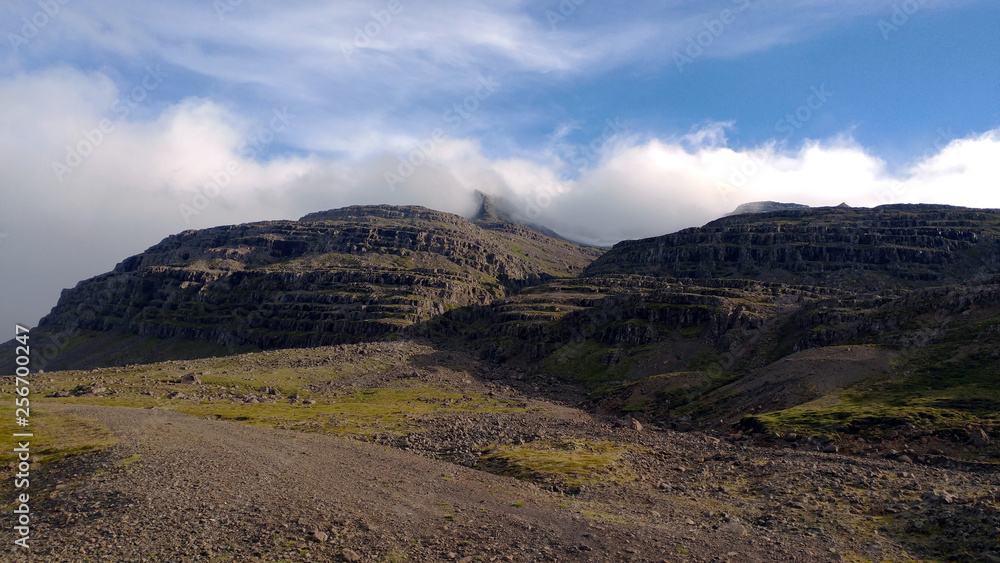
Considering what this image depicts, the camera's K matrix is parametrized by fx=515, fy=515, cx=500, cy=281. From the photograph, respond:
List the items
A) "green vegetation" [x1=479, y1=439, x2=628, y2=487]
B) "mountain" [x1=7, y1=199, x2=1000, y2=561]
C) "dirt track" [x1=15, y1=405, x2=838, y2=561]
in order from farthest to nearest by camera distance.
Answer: "green vegetation" [x1=479, y1=439, x2=628, y2=487] < "mountain" [x1=7, y1=199, x2=1000, y2=561] < "dirt track" [x1=15, y1=405, x2=838, y2=561]

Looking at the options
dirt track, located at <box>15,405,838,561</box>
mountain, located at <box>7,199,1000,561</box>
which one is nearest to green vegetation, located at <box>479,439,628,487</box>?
mountain, located at <box>7,199,1000,561</box>

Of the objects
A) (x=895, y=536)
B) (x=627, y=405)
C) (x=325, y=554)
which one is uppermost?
(x=325, y=554)

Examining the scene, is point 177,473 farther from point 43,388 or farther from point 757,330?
point 757,330

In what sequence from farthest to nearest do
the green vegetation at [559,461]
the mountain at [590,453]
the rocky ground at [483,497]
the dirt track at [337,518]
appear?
the green vegetation at [559,461] < the mountain at [590,453] < the rocky ground at [483,497] < the dirt track at [337,518]

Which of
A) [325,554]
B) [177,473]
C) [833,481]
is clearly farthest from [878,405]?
[177,473]

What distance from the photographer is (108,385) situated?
98188 millimetres

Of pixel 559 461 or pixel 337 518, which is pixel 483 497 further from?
pixel 559 461

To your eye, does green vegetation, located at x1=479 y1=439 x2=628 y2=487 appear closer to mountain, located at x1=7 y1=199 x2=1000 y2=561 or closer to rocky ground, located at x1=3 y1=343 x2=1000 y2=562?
rocky ground, located at x1=3 y1=343 x2=1000 y2=562

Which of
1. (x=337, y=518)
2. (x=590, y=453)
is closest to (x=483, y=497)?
(x=337, y=518)

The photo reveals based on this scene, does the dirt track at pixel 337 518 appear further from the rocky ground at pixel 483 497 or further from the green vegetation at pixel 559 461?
the green vegetation at pixel 559 461

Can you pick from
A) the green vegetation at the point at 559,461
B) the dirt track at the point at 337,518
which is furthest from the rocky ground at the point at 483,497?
the green vegetation at the point at 559,461

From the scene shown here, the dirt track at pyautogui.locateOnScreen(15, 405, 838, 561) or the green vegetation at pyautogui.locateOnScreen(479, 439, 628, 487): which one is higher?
the dirt track at pyautogui.locateOnScreen(15, 405, 838, 561)

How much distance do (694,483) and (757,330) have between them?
4639 inches

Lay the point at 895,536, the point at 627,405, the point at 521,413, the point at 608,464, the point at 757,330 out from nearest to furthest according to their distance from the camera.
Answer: the point at 895,536, the point at 608,464, the point at 521,413, the point at 627,405, the point at 757,330
